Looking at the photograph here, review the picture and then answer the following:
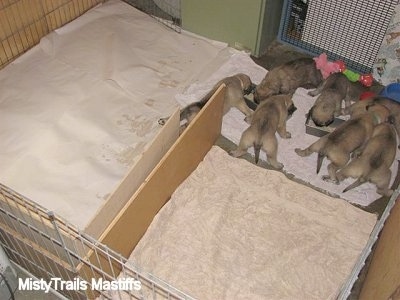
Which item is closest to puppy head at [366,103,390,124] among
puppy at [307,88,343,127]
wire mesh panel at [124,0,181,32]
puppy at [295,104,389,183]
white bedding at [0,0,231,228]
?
puppy at [295,104,389,183]

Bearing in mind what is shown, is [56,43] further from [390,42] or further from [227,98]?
[390,42]

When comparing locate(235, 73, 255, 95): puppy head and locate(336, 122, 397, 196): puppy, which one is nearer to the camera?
locate(336, 122, 397, 196): puppy

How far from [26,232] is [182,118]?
1141 mm

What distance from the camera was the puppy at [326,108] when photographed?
2.82m

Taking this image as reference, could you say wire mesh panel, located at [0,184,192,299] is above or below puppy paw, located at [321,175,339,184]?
above

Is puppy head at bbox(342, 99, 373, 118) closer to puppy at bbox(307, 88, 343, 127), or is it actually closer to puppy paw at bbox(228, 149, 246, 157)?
puppy at bbox(307, 88, 343, 127)

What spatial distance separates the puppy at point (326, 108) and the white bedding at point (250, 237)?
47 centimetres

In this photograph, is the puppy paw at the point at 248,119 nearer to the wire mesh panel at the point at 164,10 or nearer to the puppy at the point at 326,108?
the puppy at the point at 326,108

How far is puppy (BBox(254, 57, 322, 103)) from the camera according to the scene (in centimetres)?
298

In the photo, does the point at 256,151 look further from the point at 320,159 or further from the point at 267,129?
the point at 320,159

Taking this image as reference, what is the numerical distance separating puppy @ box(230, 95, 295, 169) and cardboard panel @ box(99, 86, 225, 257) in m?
0.21

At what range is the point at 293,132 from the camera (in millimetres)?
2967

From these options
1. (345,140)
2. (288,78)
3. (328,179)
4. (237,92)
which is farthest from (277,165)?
(288,78)

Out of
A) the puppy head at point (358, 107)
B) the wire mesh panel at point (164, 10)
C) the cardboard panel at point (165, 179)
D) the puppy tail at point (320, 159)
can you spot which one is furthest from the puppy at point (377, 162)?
the wire mesh panel at point (164, 10)
